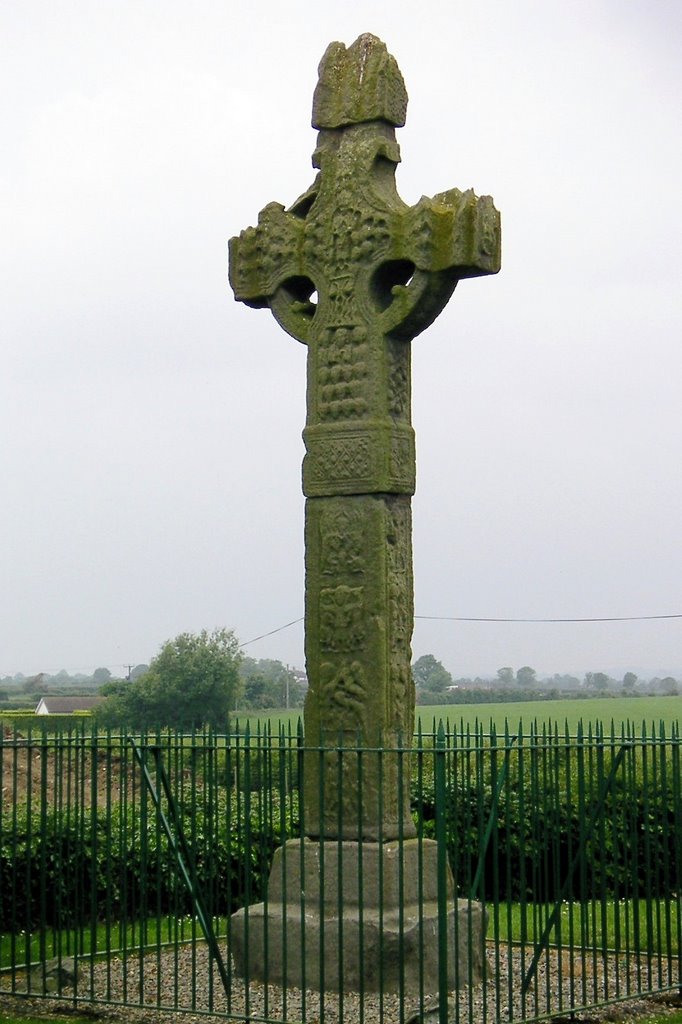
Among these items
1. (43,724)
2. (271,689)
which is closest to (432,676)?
(271,689)

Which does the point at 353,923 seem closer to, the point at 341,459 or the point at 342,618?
the point at 342,618

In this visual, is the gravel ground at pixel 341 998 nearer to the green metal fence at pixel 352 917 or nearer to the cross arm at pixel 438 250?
the green metal fence at pixel 352 917

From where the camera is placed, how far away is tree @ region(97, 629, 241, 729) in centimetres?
4341

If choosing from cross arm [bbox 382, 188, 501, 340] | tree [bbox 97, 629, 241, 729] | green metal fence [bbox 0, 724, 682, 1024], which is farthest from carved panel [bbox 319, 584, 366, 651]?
tree [bbox 97, 629, 241, 729]

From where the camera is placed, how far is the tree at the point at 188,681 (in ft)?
142

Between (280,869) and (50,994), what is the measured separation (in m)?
1.78

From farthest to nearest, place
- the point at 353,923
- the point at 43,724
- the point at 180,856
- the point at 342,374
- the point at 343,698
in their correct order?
the point at 43,724, the point at 342,374, the point at 343,698, the point at 180,856, the point at 353,923

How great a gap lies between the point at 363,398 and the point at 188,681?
36.4 metres

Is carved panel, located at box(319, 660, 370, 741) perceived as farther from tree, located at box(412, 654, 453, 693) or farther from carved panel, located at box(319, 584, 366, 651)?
tree, located at box(412, 654, 453, 693)

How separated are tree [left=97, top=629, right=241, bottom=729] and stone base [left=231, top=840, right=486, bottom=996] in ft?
107

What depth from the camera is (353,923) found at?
9070 mm

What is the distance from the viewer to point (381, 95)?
10172 millimetres

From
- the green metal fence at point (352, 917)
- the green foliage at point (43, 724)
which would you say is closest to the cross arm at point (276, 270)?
the green metal fence at point (352, 917)

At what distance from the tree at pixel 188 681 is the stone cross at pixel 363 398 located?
32.4 m
